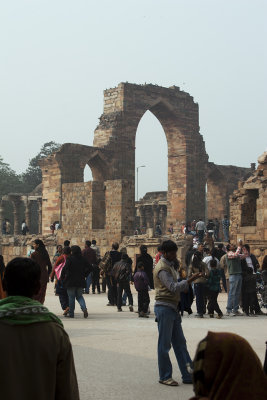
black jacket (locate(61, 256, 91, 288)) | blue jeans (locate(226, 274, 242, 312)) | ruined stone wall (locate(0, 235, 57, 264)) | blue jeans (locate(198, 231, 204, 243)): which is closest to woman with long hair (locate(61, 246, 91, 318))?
black jacket (locate(61, 256, 91, 288))

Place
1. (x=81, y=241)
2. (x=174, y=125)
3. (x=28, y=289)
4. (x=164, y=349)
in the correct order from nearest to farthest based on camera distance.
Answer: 1. (x=28, y=289)
2. (x=164, y=349)
3. (x=81, y=241)
4. (x=174, y=125)

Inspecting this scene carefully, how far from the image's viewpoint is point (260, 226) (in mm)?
18844

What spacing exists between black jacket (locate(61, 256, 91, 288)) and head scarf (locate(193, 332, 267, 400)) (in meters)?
8.95

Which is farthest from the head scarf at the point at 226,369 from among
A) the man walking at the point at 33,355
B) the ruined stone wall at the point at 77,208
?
the ruined stone wall at the point at 77,208

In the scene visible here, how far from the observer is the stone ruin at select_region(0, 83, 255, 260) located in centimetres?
2433

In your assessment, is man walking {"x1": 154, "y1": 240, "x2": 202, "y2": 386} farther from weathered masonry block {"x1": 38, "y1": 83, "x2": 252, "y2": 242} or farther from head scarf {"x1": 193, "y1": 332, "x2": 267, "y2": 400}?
weathered masonry block {"x1": 38, "y1": 83, "x2": 252, "y2": 242}

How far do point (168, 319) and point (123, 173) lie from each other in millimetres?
24498

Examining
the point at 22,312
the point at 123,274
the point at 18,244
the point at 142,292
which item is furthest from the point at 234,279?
the point at 18,244

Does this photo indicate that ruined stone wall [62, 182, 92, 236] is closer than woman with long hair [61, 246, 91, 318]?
No

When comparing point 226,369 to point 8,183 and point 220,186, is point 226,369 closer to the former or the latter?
point 220,186

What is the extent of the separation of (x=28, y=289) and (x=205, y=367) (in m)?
1.02

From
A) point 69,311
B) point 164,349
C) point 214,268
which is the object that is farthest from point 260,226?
point 164,349

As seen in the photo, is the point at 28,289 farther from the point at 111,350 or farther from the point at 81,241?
the point at 81,241

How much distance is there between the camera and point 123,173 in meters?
30.5
